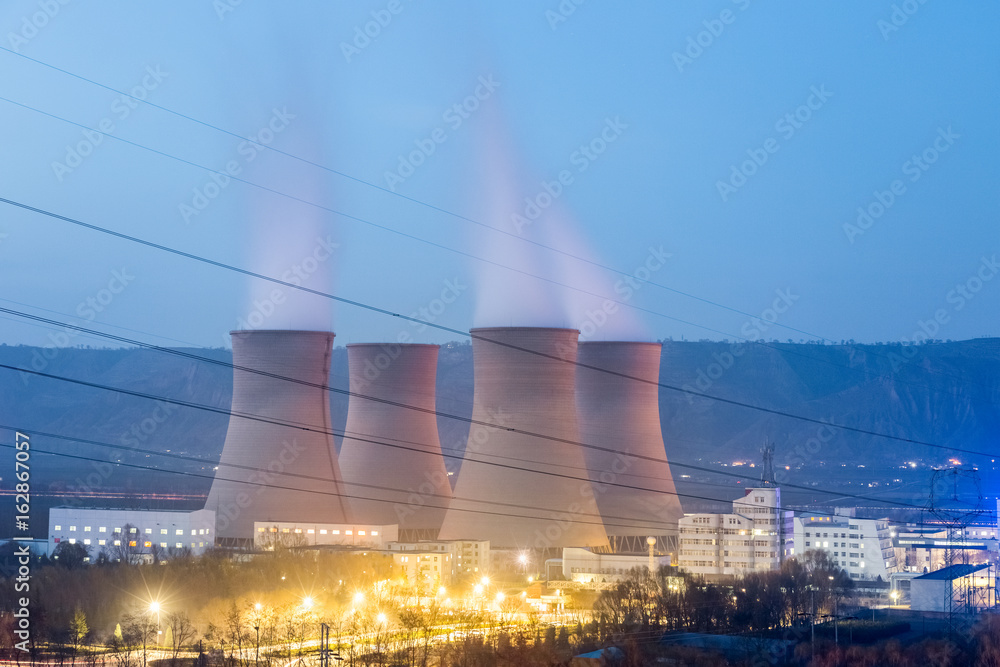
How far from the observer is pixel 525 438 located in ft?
54.1

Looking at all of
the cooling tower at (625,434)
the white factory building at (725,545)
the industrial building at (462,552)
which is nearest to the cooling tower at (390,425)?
the industrial building at (462,552)

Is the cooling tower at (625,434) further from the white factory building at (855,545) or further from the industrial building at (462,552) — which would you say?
the white factory building at (855,545)

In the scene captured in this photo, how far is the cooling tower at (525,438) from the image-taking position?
16469mm

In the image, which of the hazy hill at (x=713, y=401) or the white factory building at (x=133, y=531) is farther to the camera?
the hazy hill at (x=713, y=401)

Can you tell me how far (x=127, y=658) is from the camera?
440 inches

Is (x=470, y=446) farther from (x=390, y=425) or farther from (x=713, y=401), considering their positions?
(x=713, y=401)

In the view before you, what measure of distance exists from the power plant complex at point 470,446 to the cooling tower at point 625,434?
0.02m

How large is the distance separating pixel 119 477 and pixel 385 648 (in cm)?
4272

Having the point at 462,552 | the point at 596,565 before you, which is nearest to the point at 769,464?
the point at 596,565

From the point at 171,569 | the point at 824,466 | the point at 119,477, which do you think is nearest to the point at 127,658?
the point at 171,569

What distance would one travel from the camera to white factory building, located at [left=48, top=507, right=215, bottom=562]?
18.9 m

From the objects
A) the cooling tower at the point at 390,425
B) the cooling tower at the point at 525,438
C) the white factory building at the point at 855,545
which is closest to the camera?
the cooling tower at the point at 525,438

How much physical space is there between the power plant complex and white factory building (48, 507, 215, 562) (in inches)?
38.0

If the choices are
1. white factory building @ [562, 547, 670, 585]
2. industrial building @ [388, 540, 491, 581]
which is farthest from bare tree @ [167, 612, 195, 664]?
white factory building @ [562, 547, 670, 585]
